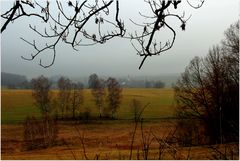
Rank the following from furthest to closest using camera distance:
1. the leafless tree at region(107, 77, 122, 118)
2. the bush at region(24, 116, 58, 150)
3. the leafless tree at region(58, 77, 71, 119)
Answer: the leafless tree at region(58, 77, 71, 119) → the leafless tree at region(107, 77, 122, 118) → the bush at region(24, 116, 58, 150)

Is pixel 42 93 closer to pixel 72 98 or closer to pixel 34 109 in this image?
pixel 34 109

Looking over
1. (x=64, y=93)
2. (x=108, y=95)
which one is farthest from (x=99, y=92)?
(x=64, y=93)

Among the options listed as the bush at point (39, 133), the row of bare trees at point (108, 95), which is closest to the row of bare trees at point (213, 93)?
the bush at point (39, 133)

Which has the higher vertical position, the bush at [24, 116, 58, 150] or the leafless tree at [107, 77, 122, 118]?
the leafless tree at [107, 77, 122, 118]

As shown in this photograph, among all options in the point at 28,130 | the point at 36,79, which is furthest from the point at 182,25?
the point at 36,79

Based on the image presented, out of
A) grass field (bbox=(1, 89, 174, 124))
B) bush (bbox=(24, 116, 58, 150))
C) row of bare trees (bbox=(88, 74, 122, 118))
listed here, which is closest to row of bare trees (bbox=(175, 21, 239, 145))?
bush (bbox=(24, 116, 58, 150))

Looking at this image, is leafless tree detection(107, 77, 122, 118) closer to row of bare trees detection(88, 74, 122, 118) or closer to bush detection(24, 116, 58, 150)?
row of bare trees detection(88, 74, 122, 118)

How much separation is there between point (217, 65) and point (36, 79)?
151ft

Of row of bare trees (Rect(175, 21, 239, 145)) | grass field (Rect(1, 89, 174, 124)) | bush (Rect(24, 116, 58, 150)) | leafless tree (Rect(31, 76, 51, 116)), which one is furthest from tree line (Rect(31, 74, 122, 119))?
row of bare trees (Rect(175, 21, 239, 145))

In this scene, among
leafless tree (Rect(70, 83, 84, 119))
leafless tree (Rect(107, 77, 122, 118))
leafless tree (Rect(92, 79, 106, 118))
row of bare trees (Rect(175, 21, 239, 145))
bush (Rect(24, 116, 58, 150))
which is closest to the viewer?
row of bare trees (Rect(175, 21, 239, 145))

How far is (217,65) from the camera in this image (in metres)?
32.9

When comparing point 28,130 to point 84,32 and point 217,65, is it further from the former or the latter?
point 84,32

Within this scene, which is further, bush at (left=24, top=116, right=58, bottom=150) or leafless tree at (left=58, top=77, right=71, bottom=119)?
leafless tree at (left=58, top=77, right=71, bottom=119)

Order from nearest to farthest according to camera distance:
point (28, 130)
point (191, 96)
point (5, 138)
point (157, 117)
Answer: point (191, 96), point (28, 130), point (5, 138), point (157, 117)
